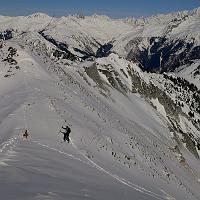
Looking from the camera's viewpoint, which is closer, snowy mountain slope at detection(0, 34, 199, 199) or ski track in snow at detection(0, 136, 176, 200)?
snowy mountain slope at detection(0, 34, 199, 199)

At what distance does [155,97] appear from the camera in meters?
108

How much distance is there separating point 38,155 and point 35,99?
829 inches

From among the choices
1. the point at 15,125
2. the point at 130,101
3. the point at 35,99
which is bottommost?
the point at 15,125

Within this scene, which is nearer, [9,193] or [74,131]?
[9,193]

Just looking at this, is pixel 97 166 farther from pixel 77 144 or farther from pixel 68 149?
pixel 77 144

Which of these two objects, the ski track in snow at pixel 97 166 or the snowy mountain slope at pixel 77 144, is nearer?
the snowy mountain slope at pixel 77 144

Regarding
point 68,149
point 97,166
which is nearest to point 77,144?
point 68,149

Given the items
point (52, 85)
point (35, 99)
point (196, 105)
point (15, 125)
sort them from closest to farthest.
Answer: point (15, 125), point (35, 99), point (52, 85), point (196, 105)

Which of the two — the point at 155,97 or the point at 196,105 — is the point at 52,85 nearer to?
the point at 155,97

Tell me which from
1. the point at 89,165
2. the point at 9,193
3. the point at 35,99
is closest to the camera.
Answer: the point at 9,193

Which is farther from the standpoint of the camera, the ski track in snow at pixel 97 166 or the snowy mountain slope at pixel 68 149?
the ski track in snow at pixel 97 166

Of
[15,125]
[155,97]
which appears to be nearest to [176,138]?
[155,97]

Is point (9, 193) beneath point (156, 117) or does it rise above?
beneath

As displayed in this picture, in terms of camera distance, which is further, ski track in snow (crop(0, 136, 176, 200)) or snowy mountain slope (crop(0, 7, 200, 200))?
ski track in snow (crop(0, 136, 176, 200))
